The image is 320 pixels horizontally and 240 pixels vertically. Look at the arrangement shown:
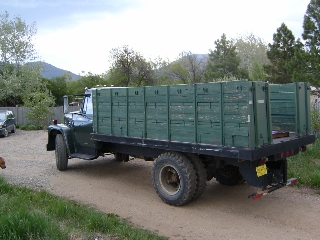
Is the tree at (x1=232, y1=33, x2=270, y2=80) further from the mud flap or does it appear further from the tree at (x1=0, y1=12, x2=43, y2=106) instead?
the mud flap

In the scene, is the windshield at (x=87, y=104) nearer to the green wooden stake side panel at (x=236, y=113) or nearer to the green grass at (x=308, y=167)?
the green wooden stake side panel at (x=236, y=113)

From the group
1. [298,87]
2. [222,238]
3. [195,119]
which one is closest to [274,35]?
[298,87]

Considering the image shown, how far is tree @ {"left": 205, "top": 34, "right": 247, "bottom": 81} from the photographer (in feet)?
120

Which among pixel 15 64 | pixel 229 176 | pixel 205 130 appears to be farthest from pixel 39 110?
pixel 205 130

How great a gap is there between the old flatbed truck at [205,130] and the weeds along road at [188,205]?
0.38 meters

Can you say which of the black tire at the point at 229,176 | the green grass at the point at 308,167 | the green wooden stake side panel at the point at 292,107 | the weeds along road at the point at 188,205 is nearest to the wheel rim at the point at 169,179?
the weeds along road at the point at 188,205

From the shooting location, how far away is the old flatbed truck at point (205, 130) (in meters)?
5.45

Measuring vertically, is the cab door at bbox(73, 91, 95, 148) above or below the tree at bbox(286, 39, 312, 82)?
below

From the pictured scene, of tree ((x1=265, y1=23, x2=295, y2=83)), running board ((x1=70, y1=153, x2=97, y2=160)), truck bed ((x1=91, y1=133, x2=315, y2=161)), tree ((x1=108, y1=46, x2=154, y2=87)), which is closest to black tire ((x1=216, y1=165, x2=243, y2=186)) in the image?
truck bed ((x1=91, y1=133, x2=315, y2=161))

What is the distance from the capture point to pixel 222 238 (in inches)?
200

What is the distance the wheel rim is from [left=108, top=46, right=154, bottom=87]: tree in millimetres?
27517

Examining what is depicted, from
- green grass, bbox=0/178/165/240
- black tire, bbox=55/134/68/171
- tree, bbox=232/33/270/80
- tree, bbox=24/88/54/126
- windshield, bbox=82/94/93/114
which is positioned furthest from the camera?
tree, bbox=232/33/270/80

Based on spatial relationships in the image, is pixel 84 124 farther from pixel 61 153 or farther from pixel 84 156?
pixel 61 153

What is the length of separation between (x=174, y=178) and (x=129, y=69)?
92.9 ft
